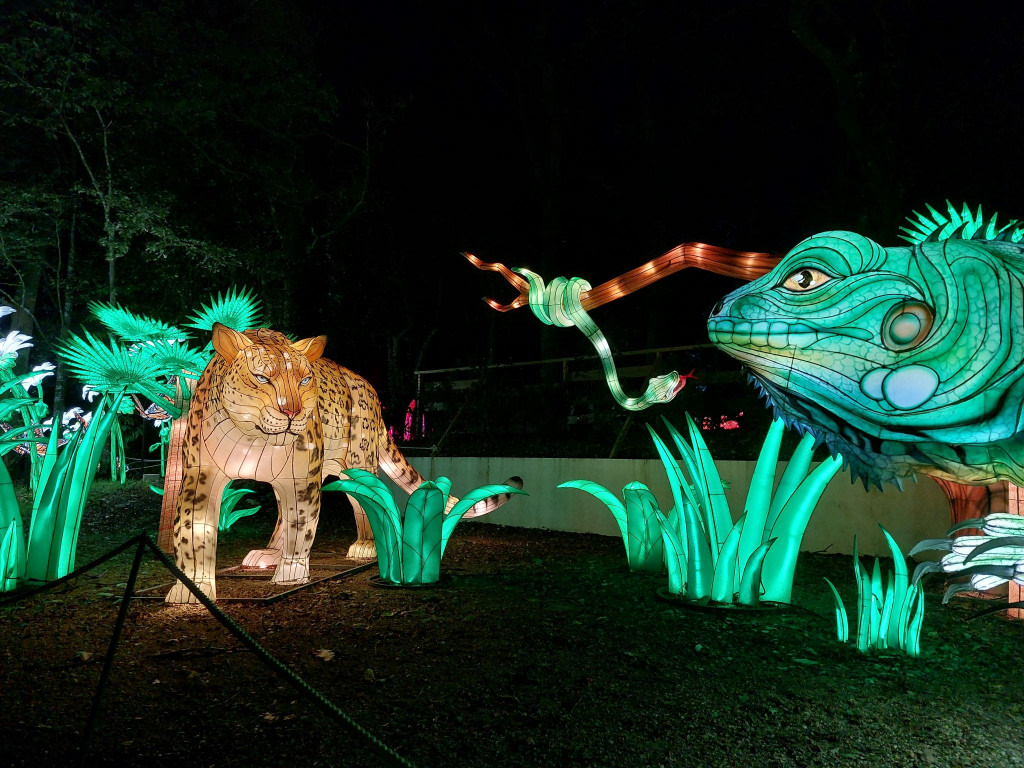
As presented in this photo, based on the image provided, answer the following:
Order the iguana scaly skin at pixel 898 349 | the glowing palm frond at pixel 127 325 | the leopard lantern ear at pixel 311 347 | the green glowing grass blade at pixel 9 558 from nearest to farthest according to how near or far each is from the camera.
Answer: the iguana scaly skin at pixel 898 349
the green glowing grass blade at pixel 9 558
the leopard lantern ear at pixel 311 347
the glowing palm frond at pixel 127 325

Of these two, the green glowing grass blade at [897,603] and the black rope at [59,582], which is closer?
the black rope at [59,582]

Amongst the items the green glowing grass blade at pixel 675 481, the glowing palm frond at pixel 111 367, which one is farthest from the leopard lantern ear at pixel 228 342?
the green glowing grass blade at pixel 675 481

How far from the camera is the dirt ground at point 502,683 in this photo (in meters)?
2.71

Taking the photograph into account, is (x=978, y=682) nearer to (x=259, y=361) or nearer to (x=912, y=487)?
(x=912, y=487)

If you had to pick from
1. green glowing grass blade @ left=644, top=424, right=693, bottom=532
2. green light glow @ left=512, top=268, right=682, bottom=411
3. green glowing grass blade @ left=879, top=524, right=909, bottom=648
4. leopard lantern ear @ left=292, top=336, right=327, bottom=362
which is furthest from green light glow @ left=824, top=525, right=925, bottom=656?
leopard lantern ear @ left=292, top=336, right=327, bottom=362

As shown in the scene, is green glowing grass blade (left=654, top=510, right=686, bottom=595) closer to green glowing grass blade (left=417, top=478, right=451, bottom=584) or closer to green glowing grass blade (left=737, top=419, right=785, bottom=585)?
green glowing grass blade (left=737, top=419, right=785, bottom=585)

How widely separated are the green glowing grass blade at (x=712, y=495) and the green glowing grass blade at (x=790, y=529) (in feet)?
1.02

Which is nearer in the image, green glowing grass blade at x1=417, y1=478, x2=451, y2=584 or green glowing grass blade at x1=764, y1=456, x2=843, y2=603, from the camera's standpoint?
green glowing grass blade at x1=764, y1=456, x2=843, y2=603

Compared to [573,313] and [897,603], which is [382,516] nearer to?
[573,313]

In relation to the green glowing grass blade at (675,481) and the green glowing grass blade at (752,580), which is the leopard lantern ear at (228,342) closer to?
the green glowing grass blade at (675,481)

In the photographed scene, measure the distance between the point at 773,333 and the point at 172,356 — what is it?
5805mm

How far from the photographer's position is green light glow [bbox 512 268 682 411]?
4672 millimetres

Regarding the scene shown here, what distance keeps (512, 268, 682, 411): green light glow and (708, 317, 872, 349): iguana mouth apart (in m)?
1.69

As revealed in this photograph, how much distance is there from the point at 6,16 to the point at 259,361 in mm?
12044
